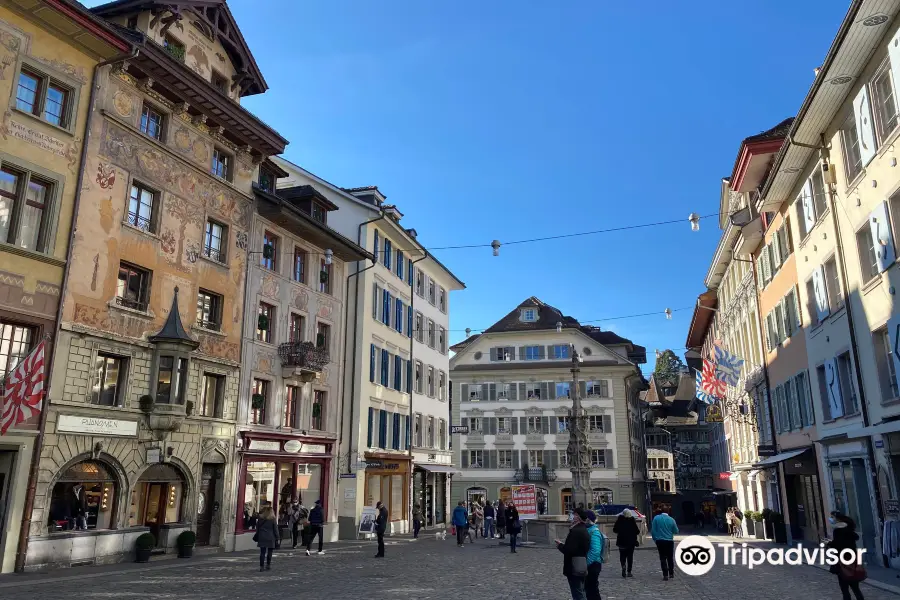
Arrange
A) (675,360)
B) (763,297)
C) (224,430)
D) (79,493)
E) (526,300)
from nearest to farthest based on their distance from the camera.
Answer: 1. (79,493)
2. (224,430)
3. (763,297)
4. (526,300)
5. (675,360)

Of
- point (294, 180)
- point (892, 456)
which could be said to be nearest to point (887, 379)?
point (892, 456)

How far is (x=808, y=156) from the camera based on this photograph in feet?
73.7

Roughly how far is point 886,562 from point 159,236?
21993 mm

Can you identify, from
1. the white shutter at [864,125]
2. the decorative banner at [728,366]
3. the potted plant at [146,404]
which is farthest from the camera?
the decorative banner at [728,366]

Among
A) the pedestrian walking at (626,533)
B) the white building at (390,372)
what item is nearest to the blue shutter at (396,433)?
the white building at (390,372)

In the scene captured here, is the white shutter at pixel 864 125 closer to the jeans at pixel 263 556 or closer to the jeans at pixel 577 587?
the jeans at pixel 577 587

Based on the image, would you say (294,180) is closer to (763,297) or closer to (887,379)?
(763,297)

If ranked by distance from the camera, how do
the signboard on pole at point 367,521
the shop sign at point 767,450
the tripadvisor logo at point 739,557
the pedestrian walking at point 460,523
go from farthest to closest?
the signboard on pole at point 367,521 < the shop sign at point 767,450 < the pedestrian walking at point 460,523 < the tripadvisor logo at point 739,557

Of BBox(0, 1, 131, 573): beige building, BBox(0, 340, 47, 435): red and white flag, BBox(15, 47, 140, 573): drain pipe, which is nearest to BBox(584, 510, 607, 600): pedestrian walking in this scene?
BBox(0, 340, 47, 435): red and white flag

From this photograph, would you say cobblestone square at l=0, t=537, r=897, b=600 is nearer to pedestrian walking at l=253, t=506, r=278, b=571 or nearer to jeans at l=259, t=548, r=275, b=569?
jeans at l=259, t=548, r=275, b=569

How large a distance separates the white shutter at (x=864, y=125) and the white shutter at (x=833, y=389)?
6.53 meters

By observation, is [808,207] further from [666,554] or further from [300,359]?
[300,359]

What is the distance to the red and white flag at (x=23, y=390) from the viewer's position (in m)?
15.5

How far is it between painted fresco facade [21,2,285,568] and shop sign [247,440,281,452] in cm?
103
